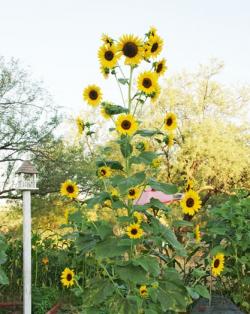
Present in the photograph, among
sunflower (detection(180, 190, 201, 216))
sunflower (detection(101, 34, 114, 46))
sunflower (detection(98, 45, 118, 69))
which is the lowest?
sunflower (detection(180, 190, 201, 216))

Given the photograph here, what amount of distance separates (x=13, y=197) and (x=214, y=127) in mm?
8669

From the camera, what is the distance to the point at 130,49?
346cm

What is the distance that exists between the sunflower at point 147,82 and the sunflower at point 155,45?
0.53 feet

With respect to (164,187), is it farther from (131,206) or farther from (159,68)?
(159,68)

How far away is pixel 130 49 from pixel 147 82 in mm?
251

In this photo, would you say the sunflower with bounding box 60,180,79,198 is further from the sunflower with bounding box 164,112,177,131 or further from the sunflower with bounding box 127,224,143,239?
the sunflower with bounding box 164,112,177,131

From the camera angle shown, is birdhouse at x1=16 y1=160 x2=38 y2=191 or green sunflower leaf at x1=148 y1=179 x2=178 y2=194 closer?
green sunflower leaf at x1=148 y1=179 x2=178 y2=194

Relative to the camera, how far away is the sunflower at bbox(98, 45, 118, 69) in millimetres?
3496

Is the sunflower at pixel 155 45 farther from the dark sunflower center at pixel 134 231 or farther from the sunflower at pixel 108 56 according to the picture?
the dark sunflower center at pixel 134 231

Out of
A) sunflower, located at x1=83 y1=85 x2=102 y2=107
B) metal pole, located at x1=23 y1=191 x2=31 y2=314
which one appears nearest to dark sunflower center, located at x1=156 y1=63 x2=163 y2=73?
sunflower, located at x1=83 y1=85 x2=102 y2=107

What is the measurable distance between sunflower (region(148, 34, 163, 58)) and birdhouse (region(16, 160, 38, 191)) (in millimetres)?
2513

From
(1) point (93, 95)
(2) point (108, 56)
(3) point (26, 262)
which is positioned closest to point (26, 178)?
(3) point (26, 262)

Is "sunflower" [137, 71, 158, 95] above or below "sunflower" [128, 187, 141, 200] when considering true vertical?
above

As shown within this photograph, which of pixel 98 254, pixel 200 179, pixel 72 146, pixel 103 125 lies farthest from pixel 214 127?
pixel 98 254
